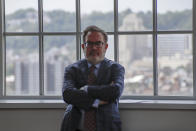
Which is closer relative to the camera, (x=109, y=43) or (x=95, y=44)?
(x=95, y=44)

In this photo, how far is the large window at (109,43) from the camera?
3.24 metres

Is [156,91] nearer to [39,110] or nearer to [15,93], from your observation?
[39,110]

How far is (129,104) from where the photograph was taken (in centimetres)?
306

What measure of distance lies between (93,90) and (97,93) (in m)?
0.03

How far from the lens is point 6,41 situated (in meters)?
3.40

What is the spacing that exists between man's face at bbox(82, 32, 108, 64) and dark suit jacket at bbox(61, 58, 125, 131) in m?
0.07

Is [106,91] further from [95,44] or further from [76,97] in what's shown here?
[95,44]

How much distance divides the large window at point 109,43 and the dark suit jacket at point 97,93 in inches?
20.7

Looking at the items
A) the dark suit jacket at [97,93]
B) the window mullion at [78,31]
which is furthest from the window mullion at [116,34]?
the dark suit jacket at [97,93]

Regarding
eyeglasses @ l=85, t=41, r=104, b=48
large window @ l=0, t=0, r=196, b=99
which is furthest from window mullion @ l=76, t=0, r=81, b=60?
eyeglasses @ l=85, t=41, r=104, b=48

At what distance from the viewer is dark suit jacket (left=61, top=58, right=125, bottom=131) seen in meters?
2.60

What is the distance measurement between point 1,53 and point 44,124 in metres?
0.74

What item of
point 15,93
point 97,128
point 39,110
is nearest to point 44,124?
point 39,110

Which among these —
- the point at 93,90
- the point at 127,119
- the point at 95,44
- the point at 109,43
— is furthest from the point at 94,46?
the point at 127,119
